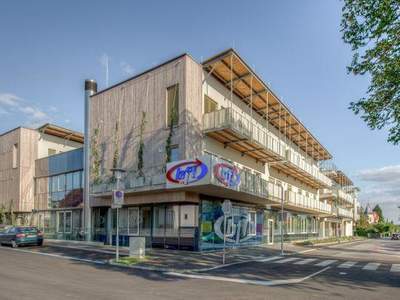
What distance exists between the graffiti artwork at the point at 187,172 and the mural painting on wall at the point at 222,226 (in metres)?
3.17

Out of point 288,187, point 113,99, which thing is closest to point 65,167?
point 113,99

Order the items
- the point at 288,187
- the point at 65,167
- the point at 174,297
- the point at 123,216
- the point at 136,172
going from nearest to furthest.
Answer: the point at 174,297 < the point at 136,172 < the point at 123,216 < the point at 65,167 < the point at 288,187

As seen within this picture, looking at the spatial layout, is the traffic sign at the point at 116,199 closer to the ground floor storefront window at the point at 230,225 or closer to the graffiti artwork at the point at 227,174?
the graffiti artwork at the point at 227,174

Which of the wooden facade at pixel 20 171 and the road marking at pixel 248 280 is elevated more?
the wooden facade at pixel 20 171

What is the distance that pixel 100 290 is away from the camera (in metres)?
9.73

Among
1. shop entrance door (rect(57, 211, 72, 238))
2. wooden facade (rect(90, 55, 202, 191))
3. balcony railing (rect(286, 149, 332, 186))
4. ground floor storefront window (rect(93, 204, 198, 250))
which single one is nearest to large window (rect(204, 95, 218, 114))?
wooden facade (rect(90, 55, 202, 191))

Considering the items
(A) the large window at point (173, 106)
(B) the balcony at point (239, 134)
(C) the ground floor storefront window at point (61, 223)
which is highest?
(A) the large window at point (173, 106)

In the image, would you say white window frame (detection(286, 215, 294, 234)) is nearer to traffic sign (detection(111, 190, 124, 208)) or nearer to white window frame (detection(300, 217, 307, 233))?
white window frame (detection(300, 217, 307, 233))

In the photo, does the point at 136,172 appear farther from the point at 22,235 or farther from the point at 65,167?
the point at 65,167

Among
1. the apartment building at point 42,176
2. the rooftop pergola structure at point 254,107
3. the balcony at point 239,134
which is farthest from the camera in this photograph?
the apartment building at point 42,176

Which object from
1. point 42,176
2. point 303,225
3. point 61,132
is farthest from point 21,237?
point 303,225

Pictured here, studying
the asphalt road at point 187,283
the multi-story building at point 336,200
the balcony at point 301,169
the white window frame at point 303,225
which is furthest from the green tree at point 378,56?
the multi-story building at point 336,200

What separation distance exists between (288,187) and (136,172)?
20212mm

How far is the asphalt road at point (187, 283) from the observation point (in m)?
9.45
